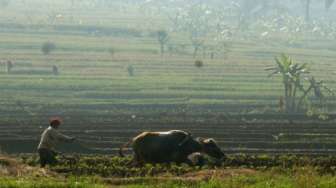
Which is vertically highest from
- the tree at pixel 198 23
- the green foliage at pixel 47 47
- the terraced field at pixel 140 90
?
the tree at pixel 198 23

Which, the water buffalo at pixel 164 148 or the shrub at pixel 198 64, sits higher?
the shrub at pixel 198 64

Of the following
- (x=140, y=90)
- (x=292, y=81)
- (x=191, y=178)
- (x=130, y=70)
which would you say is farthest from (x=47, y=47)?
(x=191, y=178)

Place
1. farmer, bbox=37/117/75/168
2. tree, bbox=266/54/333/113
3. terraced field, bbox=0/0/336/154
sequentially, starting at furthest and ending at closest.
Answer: tree, bbox=266/54/333/113
terraced field, bbox=0/0/336/154
farmer, bbox=37/117/75/168

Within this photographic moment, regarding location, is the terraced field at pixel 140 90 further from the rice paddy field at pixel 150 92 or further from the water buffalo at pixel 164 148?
the water buffalo at pixel 164 148

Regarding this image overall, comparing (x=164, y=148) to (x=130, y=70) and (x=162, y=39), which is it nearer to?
(x=130, y=70)

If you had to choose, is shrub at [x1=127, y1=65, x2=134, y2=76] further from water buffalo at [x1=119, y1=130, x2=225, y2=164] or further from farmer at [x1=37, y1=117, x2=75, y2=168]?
farmer at [x1=37, y1=117, x2=75, y2=168]

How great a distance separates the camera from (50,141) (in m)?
21.0

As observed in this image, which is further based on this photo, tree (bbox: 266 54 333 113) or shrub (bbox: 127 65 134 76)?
shrub (bbox: 127 65 134 76)

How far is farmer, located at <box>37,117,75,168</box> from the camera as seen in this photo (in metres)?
20.5

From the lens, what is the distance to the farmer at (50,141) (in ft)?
67.4

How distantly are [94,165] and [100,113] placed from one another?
2779 cm

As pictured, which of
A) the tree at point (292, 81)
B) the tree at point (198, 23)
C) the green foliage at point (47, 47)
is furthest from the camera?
the tree at point (198, 23)

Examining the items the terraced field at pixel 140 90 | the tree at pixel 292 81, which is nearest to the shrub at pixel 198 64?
the terraced field at pixel 140 90

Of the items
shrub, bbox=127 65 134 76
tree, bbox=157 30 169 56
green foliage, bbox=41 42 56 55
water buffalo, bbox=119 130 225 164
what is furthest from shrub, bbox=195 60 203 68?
water buffalo, bbox=119 130 225 164
